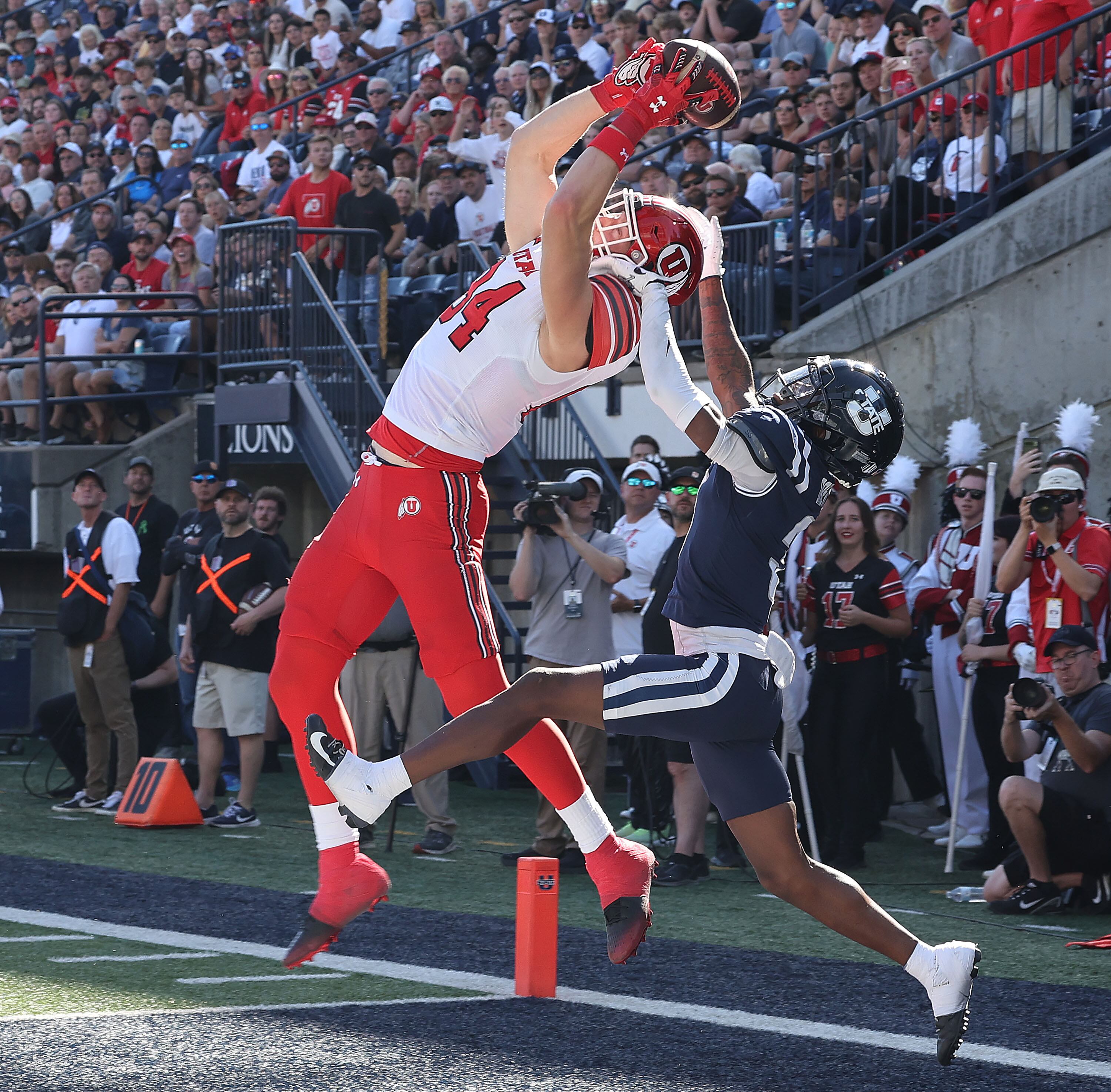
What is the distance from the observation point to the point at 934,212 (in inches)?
442

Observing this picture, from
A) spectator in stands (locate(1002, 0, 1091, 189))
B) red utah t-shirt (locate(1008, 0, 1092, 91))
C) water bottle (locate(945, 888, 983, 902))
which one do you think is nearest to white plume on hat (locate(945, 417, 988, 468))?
spectator in stands (locate(1002, 0, 1091, 189))

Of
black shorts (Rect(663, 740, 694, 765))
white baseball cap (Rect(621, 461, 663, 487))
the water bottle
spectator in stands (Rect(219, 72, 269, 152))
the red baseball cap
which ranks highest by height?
spectator in stands (Rect(219, 72, 269, 152))

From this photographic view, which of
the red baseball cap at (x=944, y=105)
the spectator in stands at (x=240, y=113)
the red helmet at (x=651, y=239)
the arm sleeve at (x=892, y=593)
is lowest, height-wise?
the arm sleeve at (x=892, y=593)

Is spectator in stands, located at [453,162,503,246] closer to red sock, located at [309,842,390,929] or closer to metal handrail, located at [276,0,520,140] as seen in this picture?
metal handrail, located at [276,0,520,140]

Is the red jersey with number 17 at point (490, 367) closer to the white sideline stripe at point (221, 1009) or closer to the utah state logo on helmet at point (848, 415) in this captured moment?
the utah state logo on helmet at point (848, 415)

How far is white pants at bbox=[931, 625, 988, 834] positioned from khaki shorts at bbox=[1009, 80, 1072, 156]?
135 inches

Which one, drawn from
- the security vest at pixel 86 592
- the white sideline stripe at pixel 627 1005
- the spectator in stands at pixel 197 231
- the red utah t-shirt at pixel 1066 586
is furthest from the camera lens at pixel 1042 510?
the spectator in stands at pixel 197 231

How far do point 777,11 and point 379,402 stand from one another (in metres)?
5.10

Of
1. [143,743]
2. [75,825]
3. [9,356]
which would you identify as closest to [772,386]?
[75,825]

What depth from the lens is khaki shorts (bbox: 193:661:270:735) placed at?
979cm

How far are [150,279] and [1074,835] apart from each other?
35.3 feet

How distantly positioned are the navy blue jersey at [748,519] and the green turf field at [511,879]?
2052 mm

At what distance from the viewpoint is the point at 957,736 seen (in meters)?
9.29

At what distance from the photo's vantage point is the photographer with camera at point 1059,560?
802 centimetres
